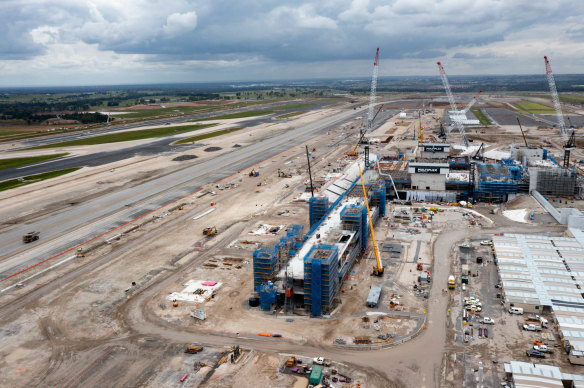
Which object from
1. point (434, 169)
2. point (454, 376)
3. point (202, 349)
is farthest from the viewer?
point (434, 169)

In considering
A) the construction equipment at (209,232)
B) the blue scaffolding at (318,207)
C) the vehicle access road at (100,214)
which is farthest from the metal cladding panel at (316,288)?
the vehicle access road at (100,214)

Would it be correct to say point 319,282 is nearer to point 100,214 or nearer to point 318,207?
point 318,207

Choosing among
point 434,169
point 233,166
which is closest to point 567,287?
point 434,169

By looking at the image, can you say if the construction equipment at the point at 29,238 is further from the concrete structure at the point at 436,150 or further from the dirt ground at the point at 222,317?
the concrete structure at the point at 436,150

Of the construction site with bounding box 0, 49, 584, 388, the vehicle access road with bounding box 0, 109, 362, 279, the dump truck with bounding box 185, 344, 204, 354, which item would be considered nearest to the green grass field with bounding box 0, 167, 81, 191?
the construction site with bounding box 0, 49, 584, 388

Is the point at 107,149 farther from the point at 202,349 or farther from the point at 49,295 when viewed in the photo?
the point at 202,349

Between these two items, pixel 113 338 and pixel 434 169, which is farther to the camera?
pixel 434 169
